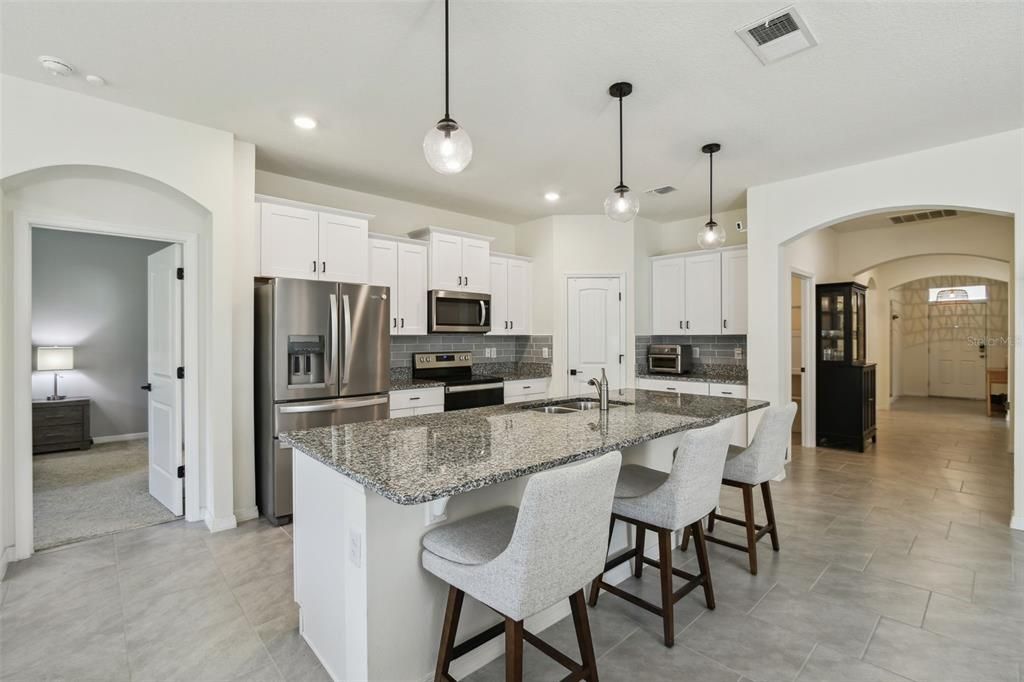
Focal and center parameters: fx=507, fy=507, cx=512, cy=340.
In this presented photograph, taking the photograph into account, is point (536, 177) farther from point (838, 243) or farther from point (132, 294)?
point (132, 294)

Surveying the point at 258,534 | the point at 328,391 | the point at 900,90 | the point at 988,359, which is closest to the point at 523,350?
the point at 328,391

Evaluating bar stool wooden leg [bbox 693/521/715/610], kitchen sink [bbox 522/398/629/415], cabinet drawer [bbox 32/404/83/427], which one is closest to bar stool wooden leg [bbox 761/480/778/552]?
bar stool wooden leg [bbox 693/521/715/610]

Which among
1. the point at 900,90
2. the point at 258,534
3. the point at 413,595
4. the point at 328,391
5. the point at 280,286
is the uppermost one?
the point at 900,90

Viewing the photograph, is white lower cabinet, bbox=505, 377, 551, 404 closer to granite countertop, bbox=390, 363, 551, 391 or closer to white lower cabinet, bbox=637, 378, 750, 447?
granite countertop, bbox=390, 363, 551, 391

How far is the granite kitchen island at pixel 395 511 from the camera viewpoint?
159 cm

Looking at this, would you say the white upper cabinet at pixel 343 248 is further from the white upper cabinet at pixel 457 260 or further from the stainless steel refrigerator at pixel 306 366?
the white upper cabinet at pixel 457 260

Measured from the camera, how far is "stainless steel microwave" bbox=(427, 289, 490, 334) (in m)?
4.91

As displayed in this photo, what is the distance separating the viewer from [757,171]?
4.18 m

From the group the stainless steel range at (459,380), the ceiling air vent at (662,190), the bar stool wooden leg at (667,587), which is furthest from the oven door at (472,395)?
the bar stool wooden leg at (667,587)

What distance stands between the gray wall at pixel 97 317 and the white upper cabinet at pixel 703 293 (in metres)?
6.08

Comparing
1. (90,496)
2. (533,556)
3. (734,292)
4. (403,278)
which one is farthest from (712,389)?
(90,496)

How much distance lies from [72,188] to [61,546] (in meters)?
2.13

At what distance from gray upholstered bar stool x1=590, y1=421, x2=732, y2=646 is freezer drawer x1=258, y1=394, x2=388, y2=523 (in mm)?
2139

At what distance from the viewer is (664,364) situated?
18.7 ft
